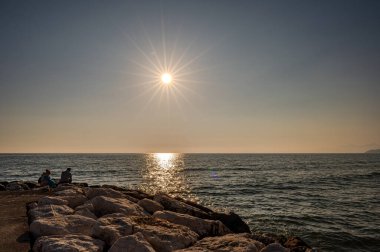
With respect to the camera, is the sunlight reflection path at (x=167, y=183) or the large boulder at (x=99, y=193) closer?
the large boulder at (x=99, y=193)

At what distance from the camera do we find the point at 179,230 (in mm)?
7367

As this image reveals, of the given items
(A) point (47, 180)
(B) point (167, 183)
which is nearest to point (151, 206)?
(A) point (47, 180)

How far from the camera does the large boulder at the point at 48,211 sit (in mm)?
7852

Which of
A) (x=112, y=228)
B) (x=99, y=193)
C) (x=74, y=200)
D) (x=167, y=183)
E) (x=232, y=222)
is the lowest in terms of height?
(x=167, y=183)

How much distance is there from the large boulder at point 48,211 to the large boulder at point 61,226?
43 centimetres

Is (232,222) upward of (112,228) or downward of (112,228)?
downward

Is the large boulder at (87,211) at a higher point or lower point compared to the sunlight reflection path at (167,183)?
higher

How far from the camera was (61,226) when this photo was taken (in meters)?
6.91

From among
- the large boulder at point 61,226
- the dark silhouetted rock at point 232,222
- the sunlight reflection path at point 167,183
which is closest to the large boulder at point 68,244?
the large boulder at point 61,226

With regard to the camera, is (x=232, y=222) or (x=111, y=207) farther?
(x=232, y=222)

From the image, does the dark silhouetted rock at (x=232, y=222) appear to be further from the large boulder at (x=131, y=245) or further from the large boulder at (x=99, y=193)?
the large boulder at (x=131, y=245)

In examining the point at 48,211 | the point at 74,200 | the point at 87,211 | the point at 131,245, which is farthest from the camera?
the point at 74,200

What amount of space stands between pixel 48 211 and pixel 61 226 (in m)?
1.53

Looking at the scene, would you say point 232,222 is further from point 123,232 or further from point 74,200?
point 74,200
